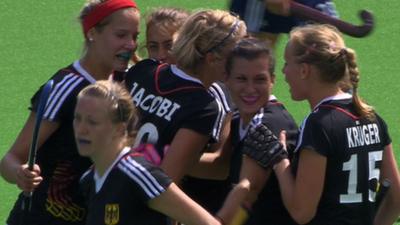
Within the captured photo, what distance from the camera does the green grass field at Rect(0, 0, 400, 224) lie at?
932cm

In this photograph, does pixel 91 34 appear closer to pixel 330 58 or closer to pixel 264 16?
pixel 330 58

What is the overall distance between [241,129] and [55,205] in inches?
35.0

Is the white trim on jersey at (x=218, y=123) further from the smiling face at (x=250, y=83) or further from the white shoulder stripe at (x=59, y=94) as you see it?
the white shoulder stripe at (x=59, y=94)

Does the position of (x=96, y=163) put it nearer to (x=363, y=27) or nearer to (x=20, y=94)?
(x=363, y=27)

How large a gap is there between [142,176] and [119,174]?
0.10 m

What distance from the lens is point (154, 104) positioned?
5656mm

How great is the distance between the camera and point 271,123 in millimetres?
5457

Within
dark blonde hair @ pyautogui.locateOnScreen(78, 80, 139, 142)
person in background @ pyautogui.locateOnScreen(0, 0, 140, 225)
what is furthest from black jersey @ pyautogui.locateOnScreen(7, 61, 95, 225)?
dark blonde hair @ pyautogui.locateOnScreen(78, 80, 139, 142)

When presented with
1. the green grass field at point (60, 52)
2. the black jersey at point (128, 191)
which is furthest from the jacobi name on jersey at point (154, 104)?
the green grass field at point (60, 52)

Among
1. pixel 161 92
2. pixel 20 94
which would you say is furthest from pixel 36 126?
pixel 20 94

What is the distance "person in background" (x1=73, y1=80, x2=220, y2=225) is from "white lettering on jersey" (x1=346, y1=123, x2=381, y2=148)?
0.67 meters

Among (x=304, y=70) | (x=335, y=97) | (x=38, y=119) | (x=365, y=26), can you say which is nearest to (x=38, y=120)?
(x=38, y=119)

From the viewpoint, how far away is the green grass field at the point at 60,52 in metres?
9.32

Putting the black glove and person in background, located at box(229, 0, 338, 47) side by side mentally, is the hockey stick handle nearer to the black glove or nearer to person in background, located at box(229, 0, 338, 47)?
the black glove
